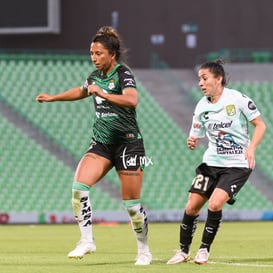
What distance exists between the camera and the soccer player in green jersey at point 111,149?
9086 mm

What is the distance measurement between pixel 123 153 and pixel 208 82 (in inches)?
41.9

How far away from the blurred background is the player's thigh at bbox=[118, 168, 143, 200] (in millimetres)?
11884

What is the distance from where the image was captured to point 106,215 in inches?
825

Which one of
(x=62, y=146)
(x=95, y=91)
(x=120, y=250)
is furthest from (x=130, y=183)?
(x=62, y=146)

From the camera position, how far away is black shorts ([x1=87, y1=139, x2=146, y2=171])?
29.9ft

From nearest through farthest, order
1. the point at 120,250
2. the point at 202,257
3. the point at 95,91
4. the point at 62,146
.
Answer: the point at 95,91 < the point at 202,257 < the point at 120,250 < the point at 62,146

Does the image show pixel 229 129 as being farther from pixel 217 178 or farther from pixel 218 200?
pixel 218 200

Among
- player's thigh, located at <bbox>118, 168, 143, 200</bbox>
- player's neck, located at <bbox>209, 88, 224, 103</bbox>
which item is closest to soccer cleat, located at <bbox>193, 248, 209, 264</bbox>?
player's thigh, located at <bbox>118, 168, 143, 200</bbox>

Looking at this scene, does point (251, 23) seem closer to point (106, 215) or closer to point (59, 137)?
point (59, 137)

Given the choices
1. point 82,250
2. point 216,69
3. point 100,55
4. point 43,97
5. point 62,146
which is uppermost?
point 100,55

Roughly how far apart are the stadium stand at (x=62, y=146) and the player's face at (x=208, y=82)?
12720 millimetres

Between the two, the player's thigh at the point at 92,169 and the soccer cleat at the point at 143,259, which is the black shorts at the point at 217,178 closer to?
the soccer cleat at the point at 143,259

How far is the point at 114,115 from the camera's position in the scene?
9148mm

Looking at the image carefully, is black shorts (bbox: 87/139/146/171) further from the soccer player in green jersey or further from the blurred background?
the blurred background
